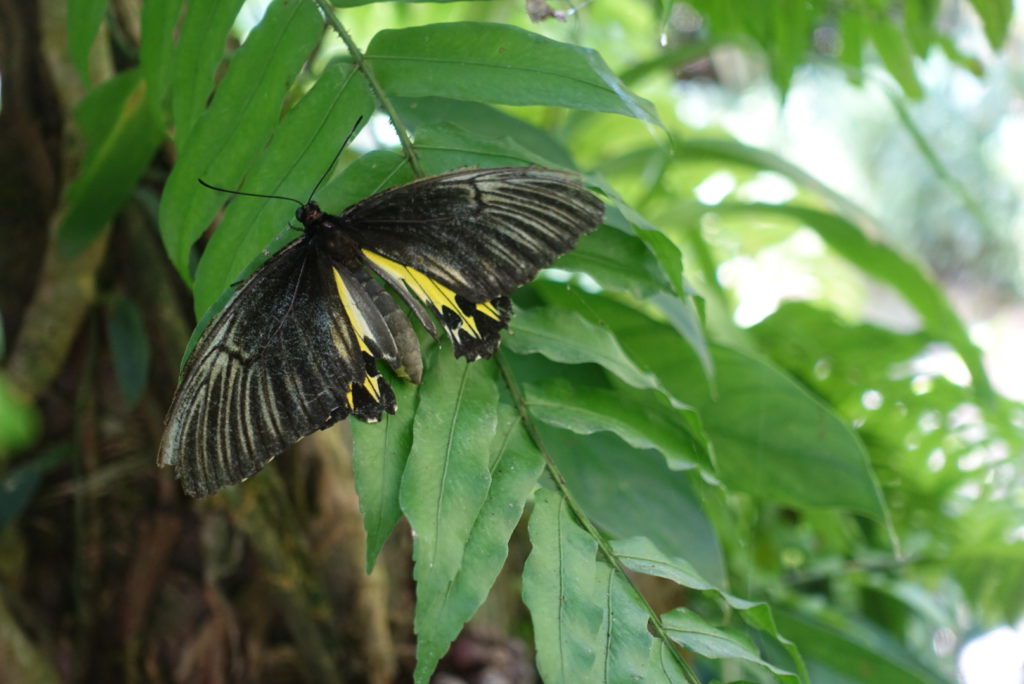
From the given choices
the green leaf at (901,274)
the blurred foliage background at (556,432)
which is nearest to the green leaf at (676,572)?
the blurred foliage background at (556,432)

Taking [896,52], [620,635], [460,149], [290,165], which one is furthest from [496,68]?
[896,52]

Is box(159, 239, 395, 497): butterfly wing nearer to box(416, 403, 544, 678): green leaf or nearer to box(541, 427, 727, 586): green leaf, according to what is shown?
box(416, 403, 544, 678): green leaf

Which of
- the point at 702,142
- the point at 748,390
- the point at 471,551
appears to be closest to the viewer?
the point at 471,551

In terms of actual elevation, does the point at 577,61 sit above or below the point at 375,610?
above

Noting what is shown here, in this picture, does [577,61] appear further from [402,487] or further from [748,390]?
[748,390]

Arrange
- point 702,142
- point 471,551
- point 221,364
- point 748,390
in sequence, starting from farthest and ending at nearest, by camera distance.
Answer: point 702,142, point 748,390, point 221,364, point 471,551

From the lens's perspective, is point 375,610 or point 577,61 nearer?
point 577,61

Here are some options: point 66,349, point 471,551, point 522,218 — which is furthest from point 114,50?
point 471,551
